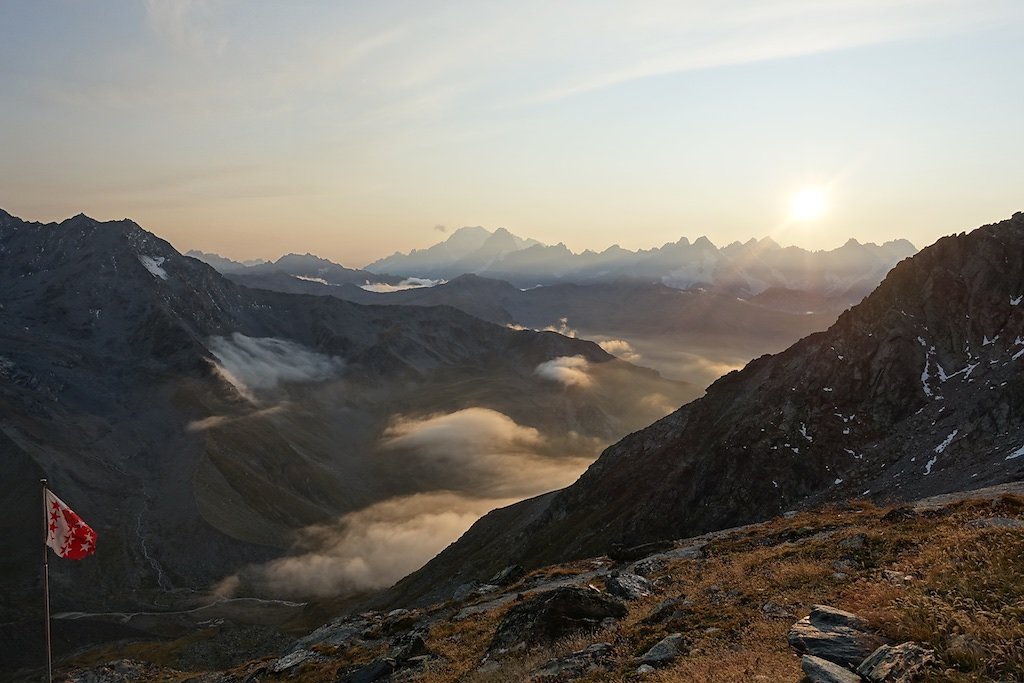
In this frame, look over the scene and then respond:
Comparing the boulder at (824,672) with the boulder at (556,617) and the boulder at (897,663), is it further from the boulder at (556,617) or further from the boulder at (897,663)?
the boulder at (556,617)

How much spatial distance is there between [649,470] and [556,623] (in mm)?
92449

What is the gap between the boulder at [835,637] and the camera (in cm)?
1330

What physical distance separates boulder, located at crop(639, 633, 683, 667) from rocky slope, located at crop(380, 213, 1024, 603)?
53.1 metres

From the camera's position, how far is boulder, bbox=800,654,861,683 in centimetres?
1205

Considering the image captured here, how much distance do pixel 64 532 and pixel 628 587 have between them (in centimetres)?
2912

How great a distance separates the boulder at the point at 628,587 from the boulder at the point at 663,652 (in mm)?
9161

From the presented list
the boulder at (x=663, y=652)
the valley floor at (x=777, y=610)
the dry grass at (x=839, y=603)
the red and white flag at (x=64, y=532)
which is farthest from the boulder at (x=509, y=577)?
the boulder at (x=663, y=652)

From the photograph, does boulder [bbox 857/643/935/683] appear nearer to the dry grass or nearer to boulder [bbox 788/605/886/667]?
the dry grass

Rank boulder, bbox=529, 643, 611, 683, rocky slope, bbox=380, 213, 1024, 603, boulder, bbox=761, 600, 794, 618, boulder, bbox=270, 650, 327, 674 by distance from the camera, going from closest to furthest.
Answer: boulder, bbox=529, 643, 611, 683, boulder, bbox=761, 600, 794, 618, boulder, bbox=270, 650, 327, 674, rocky slope, bbox=380, 213, 1024, 603

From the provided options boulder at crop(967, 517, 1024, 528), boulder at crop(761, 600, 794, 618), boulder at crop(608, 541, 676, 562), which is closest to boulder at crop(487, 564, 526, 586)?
boulder at crop(608, 541, 676, 562)

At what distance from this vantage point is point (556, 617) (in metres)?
23.5

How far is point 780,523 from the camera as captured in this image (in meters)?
42.0

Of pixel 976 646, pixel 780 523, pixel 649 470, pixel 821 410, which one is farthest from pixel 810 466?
Result: pixel 976 646

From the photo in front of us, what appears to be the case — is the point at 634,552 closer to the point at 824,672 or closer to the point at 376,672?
the point at 376,672
